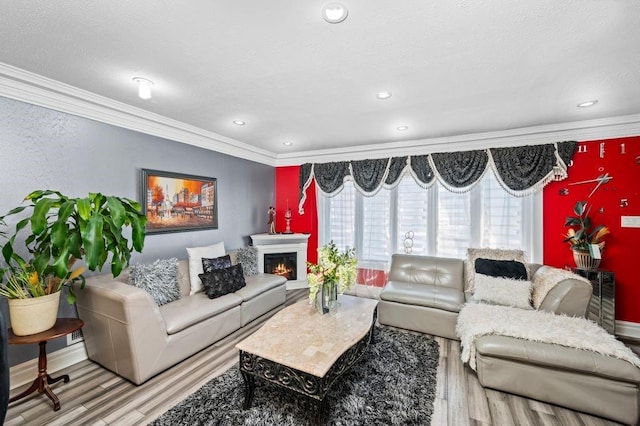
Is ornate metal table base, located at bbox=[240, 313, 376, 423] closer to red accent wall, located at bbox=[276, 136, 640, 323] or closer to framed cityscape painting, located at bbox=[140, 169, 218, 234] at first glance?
framed cityscape painting, located at bbox=[140, 169, 218, 234]

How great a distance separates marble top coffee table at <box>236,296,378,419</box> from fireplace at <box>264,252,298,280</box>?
2.35 m

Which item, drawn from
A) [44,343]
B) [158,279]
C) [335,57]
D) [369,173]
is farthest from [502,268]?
[44,343]

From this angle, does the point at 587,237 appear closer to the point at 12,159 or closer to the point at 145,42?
the point at 145,42

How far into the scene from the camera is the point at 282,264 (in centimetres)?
479

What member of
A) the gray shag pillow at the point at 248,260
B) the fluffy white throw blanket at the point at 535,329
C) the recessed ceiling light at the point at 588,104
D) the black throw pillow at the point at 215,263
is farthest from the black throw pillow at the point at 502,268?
the black throw pillow at the point at 215,263

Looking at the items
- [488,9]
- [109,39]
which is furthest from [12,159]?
[488,9]

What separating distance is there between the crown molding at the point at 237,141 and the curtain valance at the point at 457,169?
0.46 feet

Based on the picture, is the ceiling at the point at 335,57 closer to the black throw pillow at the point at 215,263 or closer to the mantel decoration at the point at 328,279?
the mantel decoration at the point at 328,279

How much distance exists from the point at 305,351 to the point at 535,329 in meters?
1.96

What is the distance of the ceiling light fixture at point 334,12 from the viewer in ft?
4.60

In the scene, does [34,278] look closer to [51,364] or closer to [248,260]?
[51,364]

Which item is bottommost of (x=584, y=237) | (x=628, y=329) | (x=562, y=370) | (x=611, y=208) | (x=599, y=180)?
(x=628, y=329)

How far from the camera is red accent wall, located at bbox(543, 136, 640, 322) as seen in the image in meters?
3.04

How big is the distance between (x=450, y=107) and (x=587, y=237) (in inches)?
91.7
